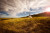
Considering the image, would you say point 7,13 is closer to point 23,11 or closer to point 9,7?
point 9,7

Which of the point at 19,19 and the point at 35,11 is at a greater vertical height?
the point at 35,11

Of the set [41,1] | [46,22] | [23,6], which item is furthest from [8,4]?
[46,22]

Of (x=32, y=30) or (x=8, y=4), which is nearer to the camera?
(x=32, y=30)

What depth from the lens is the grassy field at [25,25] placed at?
2955 millimetres

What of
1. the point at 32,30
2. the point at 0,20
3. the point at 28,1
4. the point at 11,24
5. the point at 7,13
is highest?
the point at 28,1

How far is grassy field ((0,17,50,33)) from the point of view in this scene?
295 centimetres

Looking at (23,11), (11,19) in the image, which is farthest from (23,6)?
(11,19)

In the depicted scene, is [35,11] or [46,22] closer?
[46,22]

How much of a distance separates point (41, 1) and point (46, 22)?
0.96m

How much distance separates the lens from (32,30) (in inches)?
117

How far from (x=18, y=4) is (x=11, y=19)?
0.76 m

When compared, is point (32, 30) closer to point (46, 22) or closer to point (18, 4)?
point (46, 22)

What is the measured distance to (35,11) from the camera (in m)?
3.22

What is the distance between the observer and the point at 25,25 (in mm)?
3090
